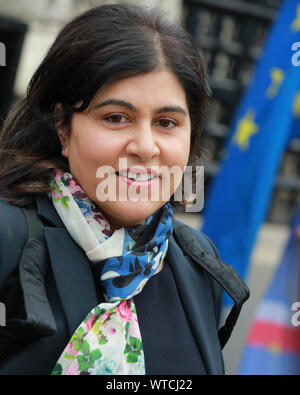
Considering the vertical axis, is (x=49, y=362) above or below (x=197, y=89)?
below

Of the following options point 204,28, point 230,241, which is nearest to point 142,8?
point 230,241

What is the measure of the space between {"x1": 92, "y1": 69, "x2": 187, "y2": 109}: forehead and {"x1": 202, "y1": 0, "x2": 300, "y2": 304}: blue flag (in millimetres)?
2740

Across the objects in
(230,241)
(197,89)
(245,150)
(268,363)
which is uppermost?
(197,89)

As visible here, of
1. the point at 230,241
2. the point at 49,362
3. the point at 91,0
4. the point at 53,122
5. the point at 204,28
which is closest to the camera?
the point at 49,362

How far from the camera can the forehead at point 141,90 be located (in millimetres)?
1557

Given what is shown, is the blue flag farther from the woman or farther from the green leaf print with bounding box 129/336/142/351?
the green leaf print with bounding box 129/336/142/351

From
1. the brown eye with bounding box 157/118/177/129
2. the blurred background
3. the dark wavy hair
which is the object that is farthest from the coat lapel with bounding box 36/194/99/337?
the blurred background

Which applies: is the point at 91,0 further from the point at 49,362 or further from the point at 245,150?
the point at 49,362

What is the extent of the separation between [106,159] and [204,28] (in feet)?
19.2

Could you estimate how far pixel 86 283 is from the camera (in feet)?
5.06

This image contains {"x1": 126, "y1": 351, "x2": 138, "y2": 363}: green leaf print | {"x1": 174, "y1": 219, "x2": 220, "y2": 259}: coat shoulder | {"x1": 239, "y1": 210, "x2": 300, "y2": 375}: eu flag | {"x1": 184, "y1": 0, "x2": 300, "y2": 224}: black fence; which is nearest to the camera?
{"x1": 126, "y1": 351, "x2": 138, "y2": 363}: green leaf print

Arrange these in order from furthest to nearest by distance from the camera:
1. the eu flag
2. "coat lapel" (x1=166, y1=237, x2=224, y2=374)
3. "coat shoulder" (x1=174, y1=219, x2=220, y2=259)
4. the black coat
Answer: the eu flag → "coat shoulder" (x1=174, y1=219, x2=220, y2=259) → "coat lapel" (x1=166, y1=237, x2=224, y2=374) → the black coat

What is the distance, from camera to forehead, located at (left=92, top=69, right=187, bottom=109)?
61.3 inches

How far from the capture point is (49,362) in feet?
4.79
